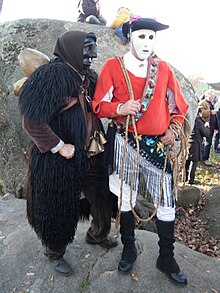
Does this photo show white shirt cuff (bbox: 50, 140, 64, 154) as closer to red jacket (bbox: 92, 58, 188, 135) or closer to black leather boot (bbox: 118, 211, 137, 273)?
red jacket (bbox: 92, 58, 188, 135)

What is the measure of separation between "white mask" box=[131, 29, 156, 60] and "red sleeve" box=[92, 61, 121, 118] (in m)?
0.24

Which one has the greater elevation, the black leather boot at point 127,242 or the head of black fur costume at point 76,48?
the head of black fur costume at point 76,48

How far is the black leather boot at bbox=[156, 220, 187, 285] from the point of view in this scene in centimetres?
254

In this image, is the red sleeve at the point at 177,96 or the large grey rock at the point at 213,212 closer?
the red sleeve at the point at 177,96

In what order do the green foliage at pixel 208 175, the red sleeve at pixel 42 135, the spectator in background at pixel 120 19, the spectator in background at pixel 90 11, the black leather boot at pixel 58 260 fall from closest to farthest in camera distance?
the red sleeve at pixel 42 135, the black leather boot at pixel 58 260, the spectator in background at pixel 120 19, the spectator in background at pixel 90 11, the green foliage at pixel 208 175

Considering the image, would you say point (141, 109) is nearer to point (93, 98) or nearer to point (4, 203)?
point (93, 98)

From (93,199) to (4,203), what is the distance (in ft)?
6.01

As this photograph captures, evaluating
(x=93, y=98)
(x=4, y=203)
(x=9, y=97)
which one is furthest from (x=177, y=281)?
(x=9, y=97)

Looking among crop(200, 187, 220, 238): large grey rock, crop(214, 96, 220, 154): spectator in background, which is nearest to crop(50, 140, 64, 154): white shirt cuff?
crop(200, 187, 220, 238): large grey rock

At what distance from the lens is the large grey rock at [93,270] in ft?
8.38

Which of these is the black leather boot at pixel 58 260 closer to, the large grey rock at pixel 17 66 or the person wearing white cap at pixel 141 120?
the person wearing white cap at pixel 141 120

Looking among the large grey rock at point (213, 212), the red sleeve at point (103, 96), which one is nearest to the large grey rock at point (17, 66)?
the large grey rock at point (213, 212)

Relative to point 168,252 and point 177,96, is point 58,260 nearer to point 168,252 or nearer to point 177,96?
point 168,252

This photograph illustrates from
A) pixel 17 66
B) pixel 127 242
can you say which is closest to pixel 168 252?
pixel 127 242
